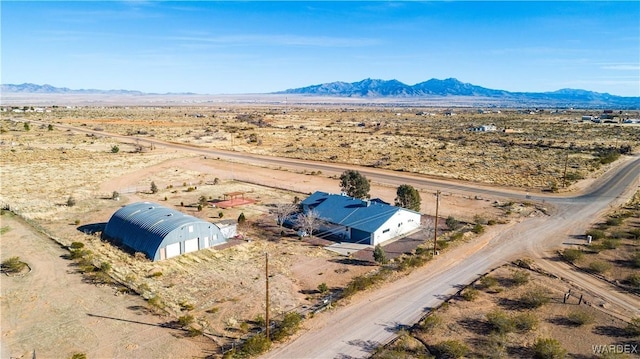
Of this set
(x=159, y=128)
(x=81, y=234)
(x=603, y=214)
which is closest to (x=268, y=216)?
(x=81, y=234)

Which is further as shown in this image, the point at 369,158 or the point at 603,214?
the point at 369,158

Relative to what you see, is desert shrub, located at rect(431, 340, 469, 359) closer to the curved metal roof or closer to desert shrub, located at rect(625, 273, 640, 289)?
desert shrub, located at rect(625, 273, 640, 289)

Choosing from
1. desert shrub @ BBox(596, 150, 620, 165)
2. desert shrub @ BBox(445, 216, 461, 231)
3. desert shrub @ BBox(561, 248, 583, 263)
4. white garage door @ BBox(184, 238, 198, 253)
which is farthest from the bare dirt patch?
desert shrub @ BBox(596, 150, 620, 165)

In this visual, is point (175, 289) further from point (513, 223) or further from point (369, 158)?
point (369, 158)

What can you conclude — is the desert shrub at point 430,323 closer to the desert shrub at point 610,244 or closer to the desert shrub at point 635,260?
the desert shrub at point 635,260

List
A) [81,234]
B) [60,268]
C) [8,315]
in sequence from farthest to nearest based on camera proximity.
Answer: [81,234] → [60,268] → [8,315]

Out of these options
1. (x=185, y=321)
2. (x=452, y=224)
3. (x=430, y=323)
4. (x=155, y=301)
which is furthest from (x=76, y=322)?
(x=452, y=224)

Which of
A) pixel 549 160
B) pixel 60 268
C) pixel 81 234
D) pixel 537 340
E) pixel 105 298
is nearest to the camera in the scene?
pixel 537 340
